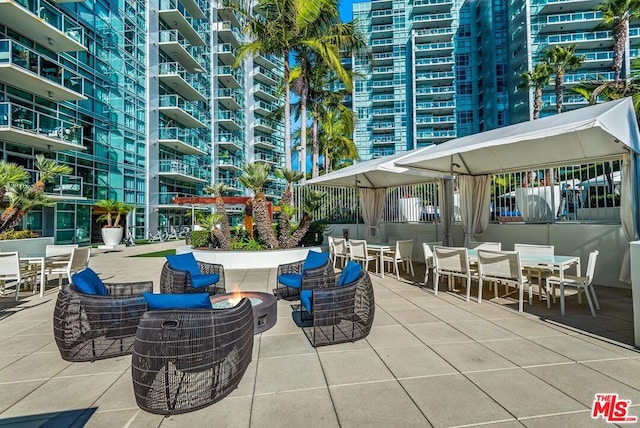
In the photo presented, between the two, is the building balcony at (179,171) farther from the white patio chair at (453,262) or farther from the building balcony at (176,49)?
the white patio chair at (453,262)

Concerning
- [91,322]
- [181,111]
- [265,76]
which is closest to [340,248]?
[91,322]

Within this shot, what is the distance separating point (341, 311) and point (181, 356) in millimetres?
1799

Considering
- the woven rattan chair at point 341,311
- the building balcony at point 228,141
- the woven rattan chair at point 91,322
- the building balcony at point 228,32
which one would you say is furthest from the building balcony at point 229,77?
the woven rattan chair at point 341,311

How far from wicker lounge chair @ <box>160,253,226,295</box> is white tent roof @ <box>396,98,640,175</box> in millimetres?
4448

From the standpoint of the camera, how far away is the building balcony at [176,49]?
2447 centimetres

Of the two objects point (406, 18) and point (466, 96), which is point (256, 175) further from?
point (406, 18)

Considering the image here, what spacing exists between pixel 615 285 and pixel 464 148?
13.5 feet

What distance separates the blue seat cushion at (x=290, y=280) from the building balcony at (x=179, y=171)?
21.5m

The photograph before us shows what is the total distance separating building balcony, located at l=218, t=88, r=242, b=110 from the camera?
33688mm

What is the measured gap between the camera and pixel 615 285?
20.7ft

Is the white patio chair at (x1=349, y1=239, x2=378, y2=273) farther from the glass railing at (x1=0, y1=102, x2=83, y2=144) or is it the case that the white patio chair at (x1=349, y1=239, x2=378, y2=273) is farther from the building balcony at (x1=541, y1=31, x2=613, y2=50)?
the building balcony at (x1=541, y1=31, x2=613, y2=50)

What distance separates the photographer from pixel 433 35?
164 ft

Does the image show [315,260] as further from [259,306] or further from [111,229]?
[111,229]

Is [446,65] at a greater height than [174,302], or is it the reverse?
[446,65]
